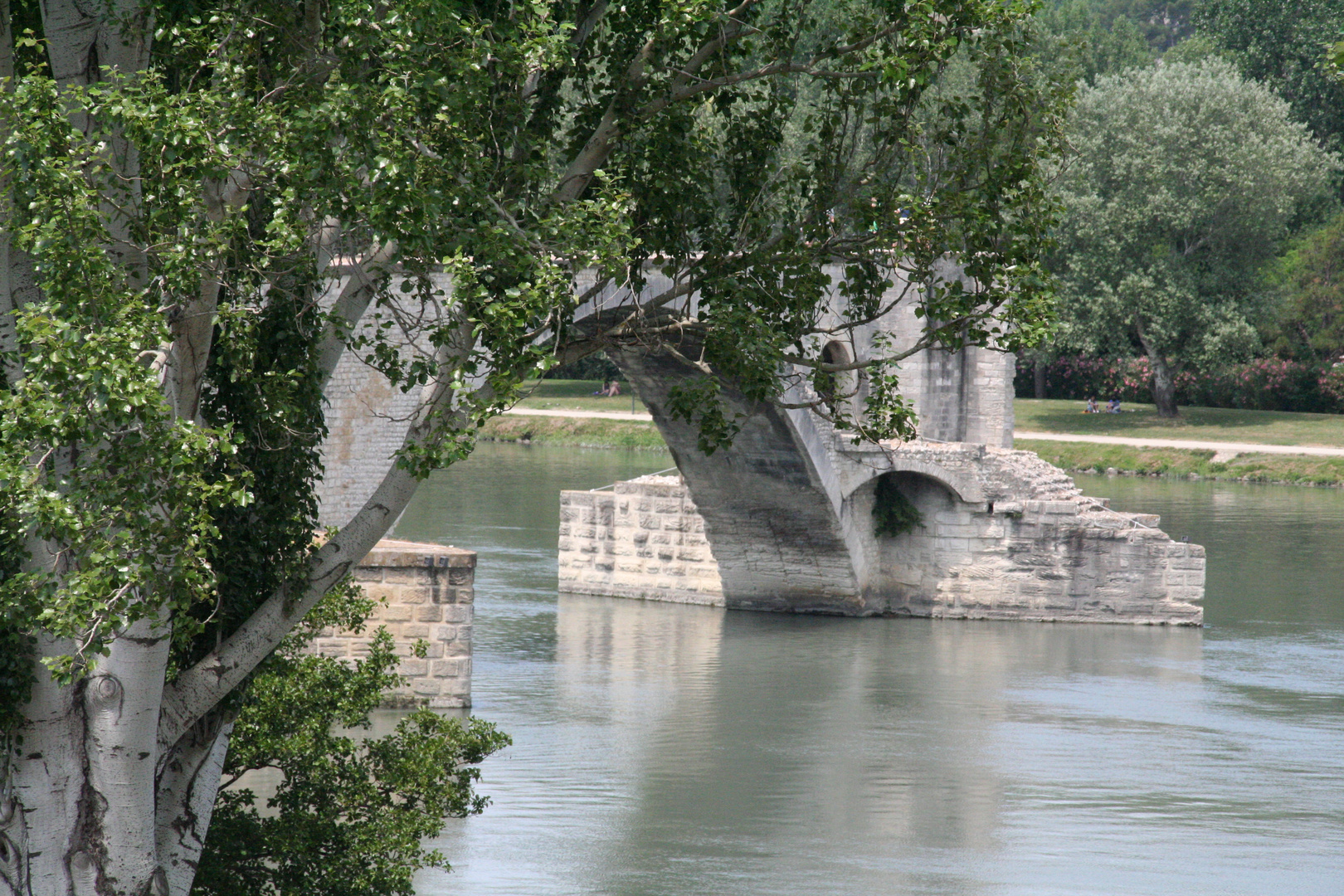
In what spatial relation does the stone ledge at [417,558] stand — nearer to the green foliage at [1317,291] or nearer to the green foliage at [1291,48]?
the green foliage at [1317,291]

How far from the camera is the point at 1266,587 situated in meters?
24.7

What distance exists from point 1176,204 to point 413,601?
30045mm

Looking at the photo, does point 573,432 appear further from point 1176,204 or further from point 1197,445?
point 1176,204

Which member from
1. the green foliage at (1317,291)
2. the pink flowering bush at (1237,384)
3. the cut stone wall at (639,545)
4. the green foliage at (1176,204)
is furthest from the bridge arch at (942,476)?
the green foliage at (1317,291)

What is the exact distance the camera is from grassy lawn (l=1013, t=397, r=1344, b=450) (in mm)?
41844

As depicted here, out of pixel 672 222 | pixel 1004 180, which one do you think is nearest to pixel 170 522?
pixel 672 222

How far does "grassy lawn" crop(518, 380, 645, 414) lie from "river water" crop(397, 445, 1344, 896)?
71.9 feet

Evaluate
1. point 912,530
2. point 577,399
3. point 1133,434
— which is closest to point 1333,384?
point 1133,434

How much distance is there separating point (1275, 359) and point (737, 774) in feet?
113

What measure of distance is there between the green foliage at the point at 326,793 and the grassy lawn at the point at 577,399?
35866 millimetres

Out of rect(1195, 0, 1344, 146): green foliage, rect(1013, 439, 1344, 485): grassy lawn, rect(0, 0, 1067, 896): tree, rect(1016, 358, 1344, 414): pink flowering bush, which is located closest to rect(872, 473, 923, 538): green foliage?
rect(0, 0, 1067, 896): tree

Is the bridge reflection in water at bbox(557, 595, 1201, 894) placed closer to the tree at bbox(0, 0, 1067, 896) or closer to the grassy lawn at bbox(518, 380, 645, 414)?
the tree at bbox(0, 0, 1067, 896)

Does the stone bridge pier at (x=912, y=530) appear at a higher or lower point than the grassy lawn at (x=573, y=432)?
lower

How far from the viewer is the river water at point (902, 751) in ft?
39.5
